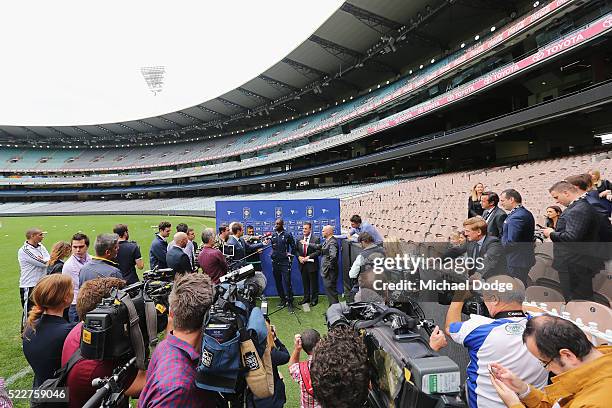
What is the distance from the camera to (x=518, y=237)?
3844 millimetres

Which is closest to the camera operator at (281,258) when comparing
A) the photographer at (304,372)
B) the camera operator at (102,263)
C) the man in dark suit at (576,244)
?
the camera operator at (102,263)

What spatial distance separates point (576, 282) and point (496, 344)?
2.03 meters

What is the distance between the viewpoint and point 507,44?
16.5 m

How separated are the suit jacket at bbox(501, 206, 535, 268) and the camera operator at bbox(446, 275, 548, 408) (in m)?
1.54

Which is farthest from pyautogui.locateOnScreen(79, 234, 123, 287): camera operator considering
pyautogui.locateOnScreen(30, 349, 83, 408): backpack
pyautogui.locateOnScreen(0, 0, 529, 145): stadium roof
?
pyautogui.locateOnScreen(0, 0, 529, 145): stadium roof

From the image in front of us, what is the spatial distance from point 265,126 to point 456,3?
32043mm

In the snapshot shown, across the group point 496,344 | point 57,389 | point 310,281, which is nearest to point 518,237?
point 496,344

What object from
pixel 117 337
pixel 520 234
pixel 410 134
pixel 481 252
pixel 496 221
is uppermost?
pixel 410 134

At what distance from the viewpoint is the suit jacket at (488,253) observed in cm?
301

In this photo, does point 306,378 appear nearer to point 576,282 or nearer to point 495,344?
point 495,344

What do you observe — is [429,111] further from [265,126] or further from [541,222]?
[265,126]

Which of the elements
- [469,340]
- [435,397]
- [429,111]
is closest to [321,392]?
[435,397]

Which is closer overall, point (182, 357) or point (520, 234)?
point (182, 357)

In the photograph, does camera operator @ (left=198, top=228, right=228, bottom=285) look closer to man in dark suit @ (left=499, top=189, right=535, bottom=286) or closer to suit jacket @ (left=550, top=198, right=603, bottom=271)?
man in dark suit @ (left=499, top=189, right=535, bottom=286)
